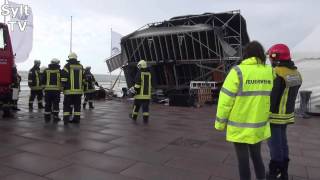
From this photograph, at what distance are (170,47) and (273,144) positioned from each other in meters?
13.4

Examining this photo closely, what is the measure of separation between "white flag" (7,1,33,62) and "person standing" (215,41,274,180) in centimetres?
1585

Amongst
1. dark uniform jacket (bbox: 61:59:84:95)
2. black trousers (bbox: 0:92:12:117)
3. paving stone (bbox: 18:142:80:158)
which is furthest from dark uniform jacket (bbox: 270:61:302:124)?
black trousers (bbox: 0:92:12:117)

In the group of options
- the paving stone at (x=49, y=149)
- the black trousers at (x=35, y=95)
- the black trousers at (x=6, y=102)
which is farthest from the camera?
the black trousers at (x=35, y=95)

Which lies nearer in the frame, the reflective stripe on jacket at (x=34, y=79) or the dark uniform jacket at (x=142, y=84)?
the dark uniform jacket at (x=142, y=84)

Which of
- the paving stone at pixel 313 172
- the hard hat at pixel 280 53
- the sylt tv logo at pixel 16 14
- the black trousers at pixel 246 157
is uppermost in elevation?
the sylt tv logo at pixel 16 14

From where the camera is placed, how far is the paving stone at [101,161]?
16.6 ft

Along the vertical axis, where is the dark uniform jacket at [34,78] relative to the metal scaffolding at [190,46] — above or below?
below

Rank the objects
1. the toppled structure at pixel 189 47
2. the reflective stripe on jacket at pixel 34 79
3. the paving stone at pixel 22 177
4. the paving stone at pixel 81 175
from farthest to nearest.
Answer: the toppled structure at pixel 189 47, the reflective stripe on jacket at pixel 34 79, the paving stone at pixel 81 175, the paving stone at pixel 22 177

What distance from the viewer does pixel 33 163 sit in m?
5.13

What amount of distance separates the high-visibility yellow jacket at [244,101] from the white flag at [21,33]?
52.0 ft

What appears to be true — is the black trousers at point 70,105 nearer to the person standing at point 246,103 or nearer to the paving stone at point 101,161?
the paving stone at point 101,161

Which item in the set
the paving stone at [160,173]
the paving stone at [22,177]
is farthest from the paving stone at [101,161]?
the paving stone at [22,177]

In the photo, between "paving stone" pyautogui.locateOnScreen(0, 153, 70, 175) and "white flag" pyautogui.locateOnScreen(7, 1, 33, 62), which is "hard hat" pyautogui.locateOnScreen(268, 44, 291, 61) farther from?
"white flag" pyautogui.locateOnScreen(7, 1, 33, 62)

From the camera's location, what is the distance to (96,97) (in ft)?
59.7
